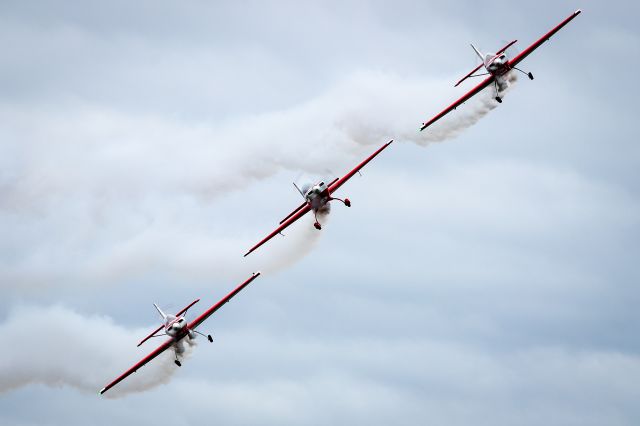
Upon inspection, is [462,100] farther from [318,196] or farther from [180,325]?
[180,325]

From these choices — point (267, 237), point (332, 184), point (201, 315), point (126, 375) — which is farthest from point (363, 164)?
point (126, 375)

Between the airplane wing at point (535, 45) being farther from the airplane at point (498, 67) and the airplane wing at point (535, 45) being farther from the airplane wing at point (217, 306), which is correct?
the airplane wing at point (217, 306)

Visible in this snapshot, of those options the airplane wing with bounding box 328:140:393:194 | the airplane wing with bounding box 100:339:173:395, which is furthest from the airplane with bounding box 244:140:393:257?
the airplane wing with bounding box 100:339:173:395

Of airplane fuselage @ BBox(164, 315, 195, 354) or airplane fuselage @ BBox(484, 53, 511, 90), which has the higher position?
airplane fuselage @ BBox(484, 53, 511, 90)

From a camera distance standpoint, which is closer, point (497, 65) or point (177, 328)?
point (177, 328)

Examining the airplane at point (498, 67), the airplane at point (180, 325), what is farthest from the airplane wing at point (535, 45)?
the airplane at point (180, 325)

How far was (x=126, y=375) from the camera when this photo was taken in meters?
139

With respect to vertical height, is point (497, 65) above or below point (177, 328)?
above

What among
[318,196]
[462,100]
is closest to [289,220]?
[318,196]

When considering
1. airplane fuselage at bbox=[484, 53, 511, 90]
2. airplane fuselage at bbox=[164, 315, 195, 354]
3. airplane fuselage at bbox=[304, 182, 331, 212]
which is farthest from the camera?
airplane fuselage at bbox=[484, 53, 511, 90]

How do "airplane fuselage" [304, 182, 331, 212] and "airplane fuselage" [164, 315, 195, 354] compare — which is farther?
"airplane fuselage" [164, 315, 195, 354]

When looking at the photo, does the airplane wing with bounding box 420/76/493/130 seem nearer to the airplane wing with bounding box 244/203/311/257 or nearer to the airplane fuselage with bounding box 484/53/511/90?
the airplane fuselage with bounding box 484/53/511/90

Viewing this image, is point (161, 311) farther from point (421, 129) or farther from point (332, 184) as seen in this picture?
point (421, 129)

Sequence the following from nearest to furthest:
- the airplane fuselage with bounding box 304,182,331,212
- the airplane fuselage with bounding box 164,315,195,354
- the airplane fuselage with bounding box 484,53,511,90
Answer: the airplane fuselage with bounding box 304,182,331,212, the airplane fuselage with bounding box 164,315,195,354, the airplane fuselage with bounding box 484,53,511,90
